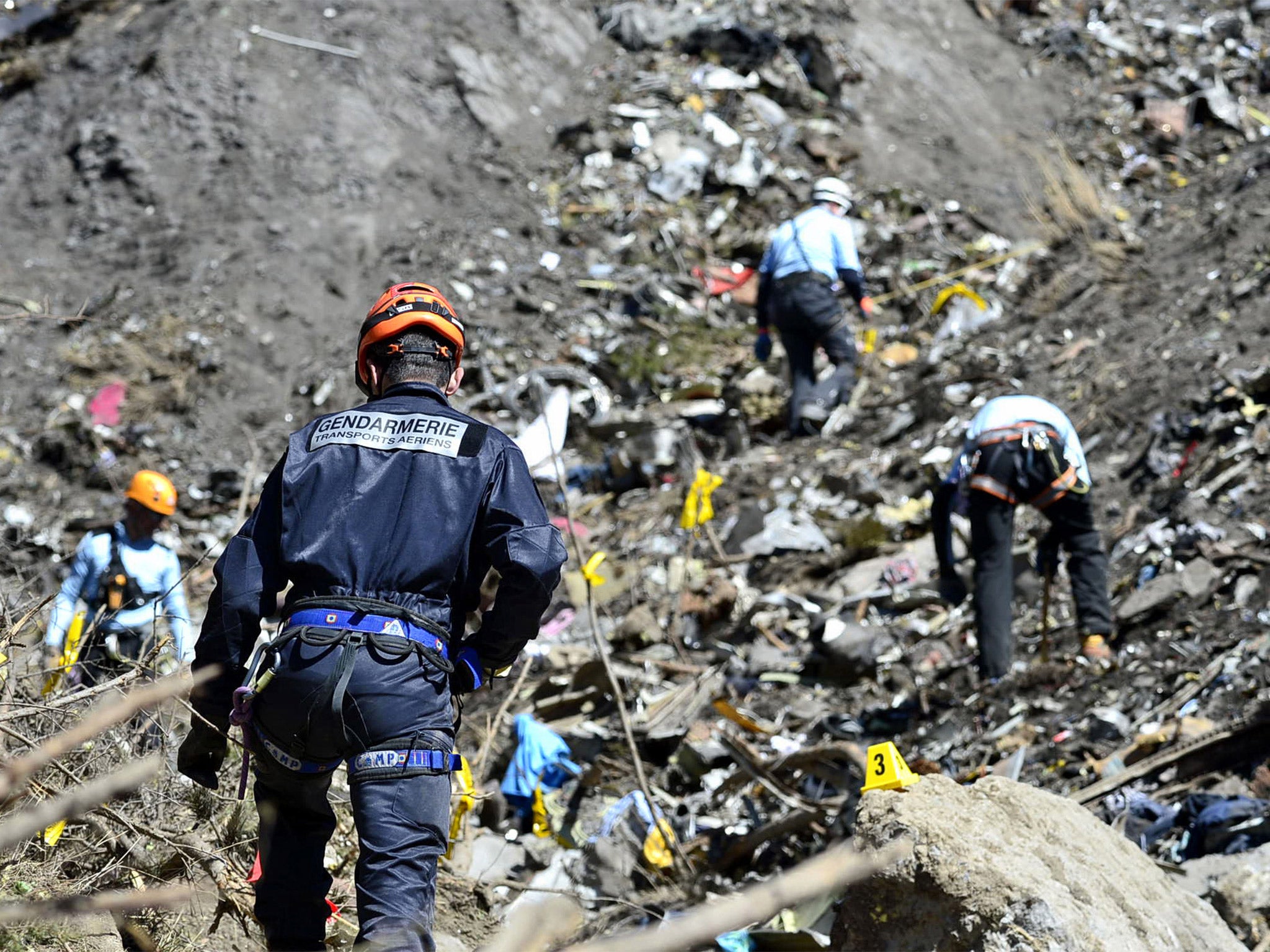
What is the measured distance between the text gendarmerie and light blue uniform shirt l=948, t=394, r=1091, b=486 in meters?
3.26

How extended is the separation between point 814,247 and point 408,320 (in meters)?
5.76

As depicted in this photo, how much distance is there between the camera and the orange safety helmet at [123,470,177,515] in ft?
16.5

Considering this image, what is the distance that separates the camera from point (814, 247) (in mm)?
8375

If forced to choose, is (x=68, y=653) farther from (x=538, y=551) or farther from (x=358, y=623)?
(x=538, y=551)

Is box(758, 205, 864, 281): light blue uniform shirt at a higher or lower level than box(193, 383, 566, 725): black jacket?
lower

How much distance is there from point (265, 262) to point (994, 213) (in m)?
6.59

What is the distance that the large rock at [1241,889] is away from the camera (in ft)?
11.5

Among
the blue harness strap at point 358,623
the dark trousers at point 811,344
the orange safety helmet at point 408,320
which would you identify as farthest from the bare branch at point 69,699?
the dark trousers at point 811,344

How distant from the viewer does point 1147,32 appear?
46.0ft

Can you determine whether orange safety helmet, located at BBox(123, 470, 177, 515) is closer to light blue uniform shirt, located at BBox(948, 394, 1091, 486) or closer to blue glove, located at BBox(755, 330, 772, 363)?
light blue uniform shirt, located at BBox(948, 394, 1091, 486)

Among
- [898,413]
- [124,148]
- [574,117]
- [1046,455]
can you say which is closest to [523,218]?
[574,117]

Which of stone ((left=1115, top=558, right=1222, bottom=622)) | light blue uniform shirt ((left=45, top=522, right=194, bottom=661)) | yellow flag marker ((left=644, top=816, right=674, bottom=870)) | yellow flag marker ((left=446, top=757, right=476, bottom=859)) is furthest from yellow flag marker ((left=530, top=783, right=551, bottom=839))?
stone ((left=1115, top=558, right=1222, bottom=622))

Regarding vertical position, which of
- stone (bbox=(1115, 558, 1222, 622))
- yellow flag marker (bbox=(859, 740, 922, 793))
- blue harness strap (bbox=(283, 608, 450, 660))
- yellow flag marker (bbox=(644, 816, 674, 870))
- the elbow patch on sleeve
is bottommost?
yellow flag marker (bbox=(644, 816, 674, 870))

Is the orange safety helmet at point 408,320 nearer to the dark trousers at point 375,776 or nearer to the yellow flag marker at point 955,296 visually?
the dark trousers at point 375,776
